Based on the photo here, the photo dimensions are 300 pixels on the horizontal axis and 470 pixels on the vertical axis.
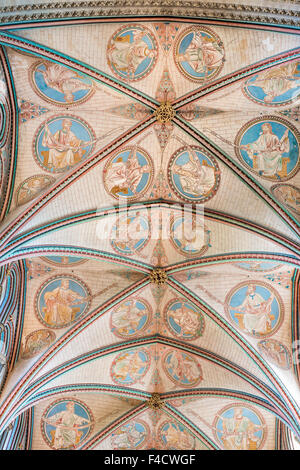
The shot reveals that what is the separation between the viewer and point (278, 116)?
14023 millimetres

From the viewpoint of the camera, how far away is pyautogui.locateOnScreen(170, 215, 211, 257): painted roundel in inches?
639

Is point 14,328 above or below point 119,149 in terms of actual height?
below

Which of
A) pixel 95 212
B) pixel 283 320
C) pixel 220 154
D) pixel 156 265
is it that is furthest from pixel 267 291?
pixel 95 212

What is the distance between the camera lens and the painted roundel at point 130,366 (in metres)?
18.4

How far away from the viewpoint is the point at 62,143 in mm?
14617

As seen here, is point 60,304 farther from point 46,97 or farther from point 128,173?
point 46,97

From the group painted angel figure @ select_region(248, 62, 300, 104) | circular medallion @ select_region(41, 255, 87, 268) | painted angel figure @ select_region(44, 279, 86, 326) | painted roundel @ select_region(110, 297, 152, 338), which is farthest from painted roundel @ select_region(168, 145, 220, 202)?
painted angel figure @ select_region(44, 279, 86, 326)

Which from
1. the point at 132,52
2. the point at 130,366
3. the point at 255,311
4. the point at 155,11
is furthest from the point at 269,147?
the point at 130,366

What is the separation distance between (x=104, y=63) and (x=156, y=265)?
23.4ft

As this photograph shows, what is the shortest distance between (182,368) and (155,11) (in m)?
12.7

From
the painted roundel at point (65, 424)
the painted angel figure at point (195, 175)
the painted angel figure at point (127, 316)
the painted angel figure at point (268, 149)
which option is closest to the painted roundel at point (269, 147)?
the painted angel figure at point (268, 149)

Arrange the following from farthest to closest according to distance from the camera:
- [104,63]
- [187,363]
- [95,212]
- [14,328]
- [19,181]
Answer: [187,363] < [14,328] < [95,212] < [19,181] < [104,63]

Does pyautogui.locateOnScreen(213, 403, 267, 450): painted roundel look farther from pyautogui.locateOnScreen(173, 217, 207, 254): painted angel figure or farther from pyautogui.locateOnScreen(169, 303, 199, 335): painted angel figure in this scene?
pyautogui.locateOnScreen(173, 217, 207, 254): painted angel figure

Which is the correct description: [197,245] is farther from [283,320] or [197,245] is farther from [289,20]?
[289,20]
